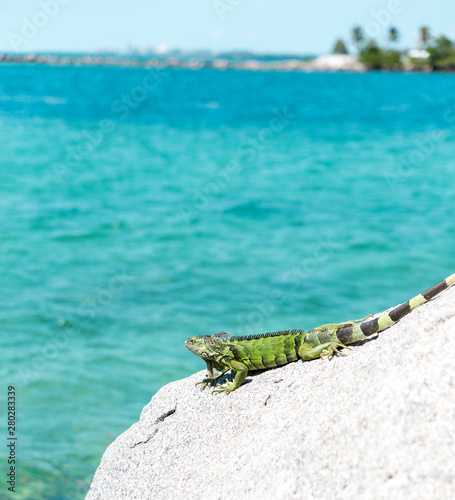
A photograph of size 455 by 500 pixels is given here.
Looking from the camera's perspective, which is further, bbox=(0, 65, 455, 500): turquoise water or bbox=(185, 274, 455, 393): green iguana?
bbox=(0, 65, 455, 500): turquoise water

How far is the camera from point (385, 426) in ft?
11.1

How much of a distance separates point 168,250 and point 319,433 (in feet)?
51.5

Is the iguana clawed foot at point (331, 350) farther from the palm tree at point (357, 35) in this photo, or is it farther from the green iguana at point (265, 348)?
the palm tree at point (357, 35)

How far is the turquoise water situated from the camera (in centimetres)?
1172

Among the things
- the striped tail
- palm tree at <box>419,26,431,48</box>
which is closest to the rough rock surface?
the striped tail

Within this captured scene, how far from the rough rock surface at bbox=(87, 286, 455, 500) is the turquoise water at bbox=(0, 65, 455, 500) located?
158 inches

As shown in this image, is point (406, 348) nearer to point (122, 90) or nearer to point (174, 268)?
point (174, 268)

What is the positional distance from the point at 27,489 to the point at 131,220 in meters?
14.3

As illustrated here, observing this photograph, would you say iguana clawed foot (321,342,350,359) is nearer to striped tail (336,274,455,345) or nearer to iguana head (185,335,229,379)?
striped tail (336,274,455,345)

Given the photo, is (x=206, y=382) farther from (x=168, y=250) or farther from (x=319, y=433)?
(x=168, y=250)

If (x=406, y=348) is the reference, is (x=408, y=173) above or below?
below

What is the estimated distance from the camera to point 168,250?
19.2 m

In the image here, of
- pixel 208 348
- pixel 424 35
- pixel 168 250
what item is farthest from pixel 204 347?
pixel 424 35

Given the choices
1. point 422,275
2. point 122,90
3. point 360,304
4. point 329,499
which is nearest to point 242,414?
point 329,499
